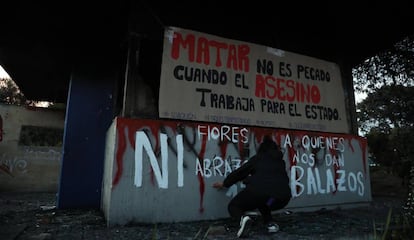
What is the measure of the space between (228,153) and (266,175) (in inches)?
49.5

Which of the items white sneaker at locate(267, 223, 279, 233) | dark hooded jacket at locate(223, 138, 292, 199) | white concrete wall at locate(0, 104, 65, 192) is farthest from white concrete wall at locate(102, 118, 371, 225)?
white concrete wall at locate(0, 104, 65, 192)

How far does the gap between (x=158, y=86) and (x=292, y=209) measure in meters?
2.94

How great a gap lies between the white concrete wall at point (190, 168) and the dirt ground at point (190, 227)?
0.65 feet

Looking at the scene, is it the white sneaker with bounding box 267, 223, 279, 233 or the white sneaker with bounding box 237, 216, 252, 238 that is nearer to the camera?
the white sneaker with bounding box 237, 216, 252, 238

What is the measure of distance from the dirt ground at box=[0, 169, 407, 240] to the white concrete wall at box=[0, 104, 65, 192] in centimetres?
466

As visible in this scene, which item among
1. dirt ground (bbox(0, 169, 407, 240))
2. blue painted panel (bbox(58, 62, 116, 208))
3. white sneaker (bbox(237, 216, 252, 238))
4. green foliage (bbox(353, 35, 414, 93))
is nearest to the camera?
white sneaker (bbox(237, 216, 252, 238))

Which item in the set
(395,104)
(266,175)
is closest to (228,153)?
Result: (266,175)

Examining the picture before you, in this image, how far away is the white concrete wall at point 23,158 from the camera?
979 cm

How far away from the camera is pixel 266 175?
147 inches

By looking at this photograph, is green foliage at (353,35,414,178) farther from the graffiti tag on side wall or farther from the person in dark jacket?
the person in dark jacket

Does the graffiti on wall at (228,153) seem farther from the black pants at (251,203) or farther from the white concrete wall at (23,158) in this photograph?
the white concrete wall at (23,158)

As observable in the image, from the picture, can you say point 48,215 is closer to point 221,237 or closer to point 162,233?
point 162,233

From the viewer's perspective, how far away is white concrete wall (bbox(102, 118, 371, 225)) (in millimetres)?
4273

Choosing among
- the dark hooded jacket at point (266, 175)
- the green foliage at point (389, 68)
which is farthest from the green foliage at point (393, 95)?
the dark hooded jacket at point (266, 175)
